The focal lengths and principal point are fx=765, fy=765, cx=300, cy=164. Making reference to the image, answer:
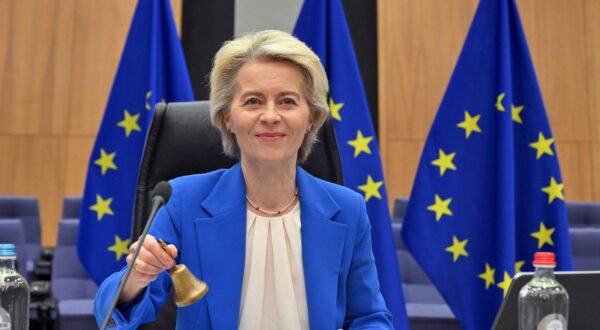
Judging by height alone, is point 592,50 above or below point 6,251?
above

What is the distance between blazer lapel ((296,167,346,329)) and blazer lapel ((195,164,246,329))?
148mm

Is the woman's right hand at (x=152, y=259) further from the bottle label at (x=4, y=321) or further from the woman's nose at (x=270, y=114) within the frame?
the woman's nose at (x=270, y=114)

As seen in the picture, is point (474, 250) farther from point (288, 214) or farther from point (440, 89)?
point (440, 89)

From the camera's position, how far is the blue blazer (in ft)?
5.55

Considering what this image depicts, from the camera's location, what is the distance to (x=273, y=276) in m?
1.76

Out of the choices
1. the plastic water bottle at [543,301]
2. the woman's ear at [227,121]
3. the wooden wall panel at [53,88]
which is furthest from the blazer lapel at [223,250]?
the wooden wall panel at [53,88]

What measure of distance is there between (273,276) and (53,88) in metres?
5.48

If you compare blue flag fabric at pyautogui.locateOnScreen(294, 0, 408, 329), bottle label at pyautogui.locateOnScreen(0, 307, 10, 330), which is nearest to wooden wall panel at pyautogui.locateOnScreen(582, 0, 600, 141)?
blue flag fabric at pyautogui.locateOnScreen(294, 0, 408, 329)

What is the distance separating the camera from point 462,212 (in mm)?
→ 3121

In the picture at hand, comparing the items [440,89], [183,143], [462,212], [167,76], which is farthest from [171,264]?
[440,89]

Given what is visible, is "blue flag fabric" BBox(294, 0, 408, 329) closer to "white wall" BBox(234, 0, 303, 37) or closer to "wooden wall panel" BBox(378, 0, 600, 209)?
"white wall" BBox(234, 0, 303, 37)

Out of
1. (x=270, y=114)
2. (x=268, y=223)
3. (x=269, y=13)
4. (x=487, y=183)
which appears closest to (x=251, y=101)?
(x=270, y=114)

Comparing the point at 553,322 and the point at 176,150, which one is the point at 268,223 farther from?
the point at 553,322

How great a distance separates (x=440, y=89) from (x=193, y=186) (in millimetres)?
5194
